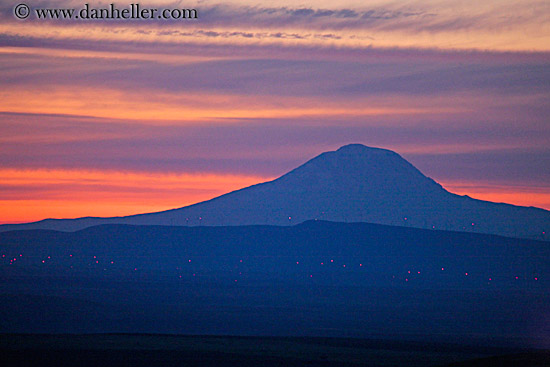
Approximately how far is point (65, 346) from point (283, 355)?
2668 centimetres

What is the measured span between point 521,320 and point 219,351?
10371cm

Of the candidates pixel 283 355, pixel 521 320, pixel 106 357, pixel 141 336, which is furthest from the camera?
pixel 521 320

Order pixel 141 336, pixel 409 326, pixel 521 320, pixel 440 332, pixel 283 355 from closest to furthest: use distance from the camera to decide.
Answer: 1. pixel 283 355
2. pixel 141 336
3. pixel 440 332
4. pixel 409 326
5. pixel 521 320

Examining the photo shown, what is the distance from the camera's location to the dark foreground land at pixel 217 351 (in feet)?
327

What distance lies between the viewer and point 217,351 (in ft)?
366

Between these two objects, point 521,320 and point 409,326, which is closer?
point 409,326

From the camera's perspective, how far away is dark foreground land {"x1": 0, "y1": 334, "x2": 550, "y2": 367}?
99625mm

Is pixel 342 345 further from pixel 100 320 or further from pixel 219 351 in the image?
pixel 100 320

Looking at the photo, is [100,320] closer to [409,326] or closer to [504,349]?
[409,326]

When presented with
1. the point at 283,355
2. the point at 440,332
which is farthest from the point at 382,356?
the point at 440,332

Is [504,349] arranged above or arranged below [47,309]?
below

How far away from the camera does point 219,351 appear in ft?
367

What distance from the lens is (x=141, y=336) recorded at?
124m

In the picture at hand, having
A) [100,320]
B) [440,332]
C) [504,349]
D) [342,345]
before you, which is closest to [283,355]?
[342,345]
